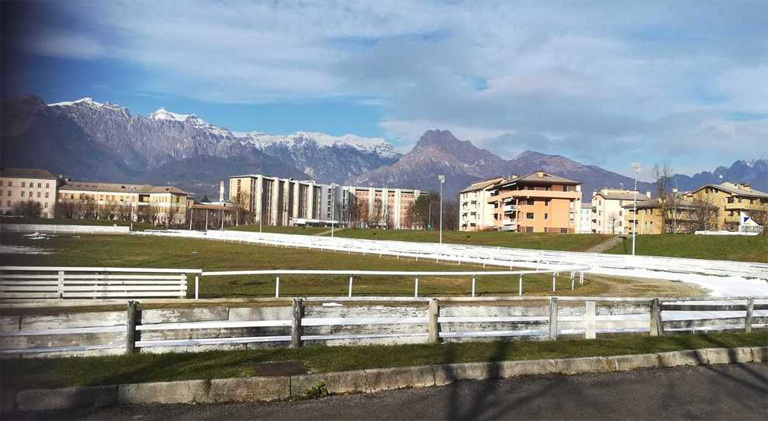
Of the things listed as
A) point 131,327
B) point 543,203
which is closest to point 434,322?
point 131,327

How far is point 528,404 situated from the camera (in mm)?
7828

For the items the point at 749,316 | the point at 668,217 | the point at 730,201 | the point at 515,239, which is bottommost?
the point at 749,316

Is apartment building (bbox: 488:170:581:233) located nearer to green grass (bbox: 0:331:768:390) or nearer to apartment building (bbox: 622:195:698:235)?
apartment building (bbox: 622:195:698:235)

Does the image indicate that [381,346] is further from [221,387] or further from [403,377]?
[221,387]

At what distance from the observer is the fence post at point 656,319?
43.4ft

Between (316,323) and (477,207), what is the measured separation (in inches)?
5277

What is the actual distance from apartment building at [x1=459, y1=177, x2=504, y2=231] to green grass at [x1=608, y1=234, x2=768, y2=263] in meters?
65.6

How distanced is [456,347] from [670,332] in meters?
5.88

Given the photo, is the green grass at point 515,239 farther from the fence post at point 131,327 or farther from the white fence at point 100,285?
the fence post at point 131,327

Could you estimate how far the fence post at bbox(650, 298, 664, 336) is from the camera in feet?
43.4

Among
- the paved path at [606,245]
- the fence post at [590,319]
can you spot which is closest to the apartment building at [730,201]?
the paved path at [606,245]

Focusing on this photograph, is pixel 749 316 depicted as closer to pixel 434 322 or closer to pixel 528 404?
pixel 434 322

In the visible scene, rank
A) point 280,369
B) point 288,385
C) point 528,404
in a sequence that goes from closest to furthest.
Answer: point 528,404, point 288,385, point 280,369

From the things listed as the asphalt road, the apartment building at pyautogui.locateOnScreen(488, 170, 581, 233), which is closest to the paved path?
the apartment building at pyautogui.locateOnScreen(488, 170, 581, 233)
